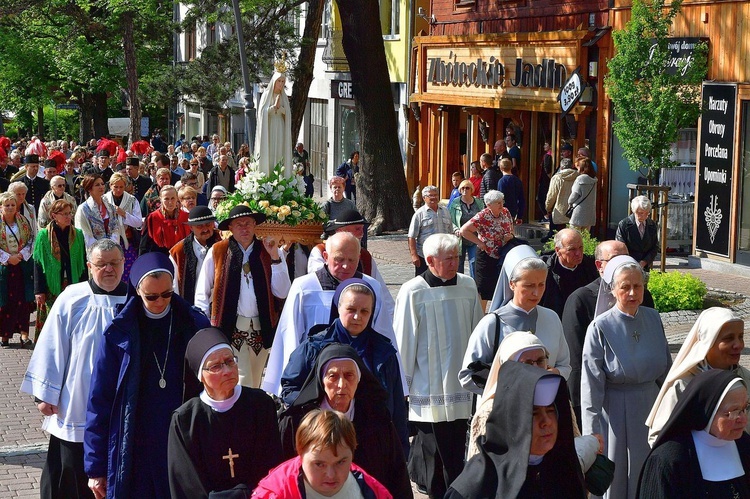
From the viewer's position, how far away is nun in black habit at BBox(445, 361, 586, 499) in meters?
4.88

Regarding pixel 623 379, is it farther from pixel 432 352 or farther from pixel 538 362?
pixel 432 352

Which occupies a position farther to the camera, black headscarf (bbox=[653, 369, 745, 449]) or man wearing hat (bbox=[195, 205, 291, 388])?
man wearing hat (bbox=[195, 205, 291, 388])

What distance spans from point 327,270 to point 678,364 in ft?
8.84

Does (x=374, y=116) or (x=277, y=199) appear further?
(x=374, y=116)

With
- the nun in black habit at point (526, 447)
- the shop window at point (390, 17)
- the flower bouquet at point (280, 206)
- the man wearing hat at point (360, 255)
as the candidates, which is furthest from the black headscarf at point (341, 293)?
the shop window at point (390, 17)

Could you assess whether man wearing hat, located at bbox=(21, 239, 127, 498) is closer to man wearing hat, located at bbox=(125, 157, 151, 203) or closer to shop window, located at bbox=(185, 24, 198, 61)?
man wearing hat, located at bbox=(125, 157, 151, 203)

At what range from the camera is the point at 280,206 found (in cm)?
1400

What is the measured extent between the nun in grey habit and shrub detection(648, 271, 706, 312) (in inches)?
327

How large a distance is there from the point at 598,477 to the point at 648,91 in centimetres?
1447

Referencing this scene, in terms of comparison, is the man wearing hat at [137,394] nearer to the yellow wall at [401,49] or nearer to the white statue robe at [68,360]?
the white statue robe at [68,360]

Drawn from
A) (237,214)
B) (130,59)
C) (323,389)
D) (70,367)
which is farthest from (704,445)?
(130,59)

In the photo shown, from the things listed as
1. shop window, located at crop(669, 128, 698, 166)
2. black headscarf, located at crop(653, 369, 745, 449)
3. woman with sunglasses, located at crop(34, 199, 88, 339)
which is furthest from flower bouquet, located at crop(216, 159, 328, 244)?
shop window, located at crop(669, 128, 698, 166)

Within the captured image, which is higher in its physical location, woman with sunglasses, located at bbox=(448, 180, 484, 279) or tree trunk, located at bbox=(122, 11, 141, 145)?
tree trunk, located at bbox=(122, 11, 141, 145)

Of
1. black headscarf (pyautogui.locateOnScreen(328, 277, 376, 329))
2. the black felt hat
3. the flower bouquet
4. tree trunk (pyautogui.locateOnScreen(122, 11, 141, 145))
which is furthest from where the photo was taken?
tree trunk (pyautogui.locateOnScreen(122, 11, 141, 145))
